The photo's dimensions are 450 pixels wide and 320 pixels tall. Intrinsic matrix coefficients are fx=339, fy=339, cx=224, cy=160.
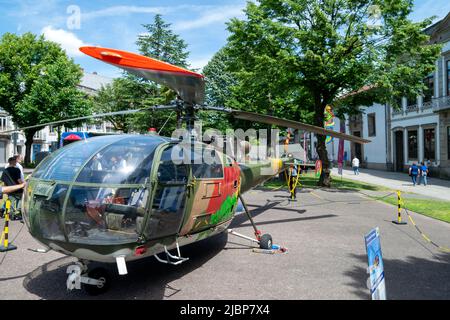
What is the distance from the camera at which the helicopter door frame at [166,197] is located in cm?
483

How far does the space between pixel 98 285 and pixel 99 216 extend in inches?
49.6

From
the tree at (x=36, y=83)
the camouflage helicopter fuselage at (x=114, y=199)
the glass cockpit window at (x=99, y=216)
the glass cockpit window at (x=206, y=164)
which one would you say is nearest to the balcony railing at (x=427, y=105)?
the glass cockpit window at (x=206, y=164)

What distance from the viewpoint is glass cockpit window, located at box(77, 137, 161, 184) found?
4.66 metres

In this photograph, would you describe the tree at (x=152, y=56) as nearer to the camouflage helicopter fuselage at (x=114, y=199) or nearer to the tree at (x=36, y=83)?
the tree at (x=36, y=83)

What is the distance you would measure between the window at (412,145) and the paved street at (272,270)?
81.0 ft

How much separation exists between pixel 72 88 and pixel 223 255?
2912cm

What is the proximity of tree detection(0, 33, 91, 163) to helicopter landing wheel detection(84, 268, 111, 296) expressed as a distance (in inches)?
1119

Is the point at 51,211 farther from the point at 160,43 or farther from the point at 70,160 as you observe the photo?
the point at 160,43

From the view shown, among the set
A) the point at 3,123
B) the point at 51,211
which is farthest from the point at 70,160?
the point at 3,123

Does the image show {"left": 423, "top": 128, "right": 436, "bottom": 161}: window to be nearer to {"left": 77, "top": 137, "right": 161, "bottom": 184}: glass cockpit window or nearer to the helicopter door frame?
the helicopter door frame

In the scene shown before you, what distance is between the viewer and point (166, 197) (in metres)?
5.11

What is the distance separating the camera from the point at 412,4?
18.7 meters

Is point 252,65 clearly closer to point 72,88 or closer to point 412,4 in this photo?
point 412,4

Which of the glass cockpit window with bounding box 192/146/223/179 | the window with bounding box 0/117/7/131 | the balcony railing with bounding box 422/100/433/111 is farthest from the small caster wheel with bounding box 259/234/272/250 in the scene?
the window with bounding box 0/117/7/131
